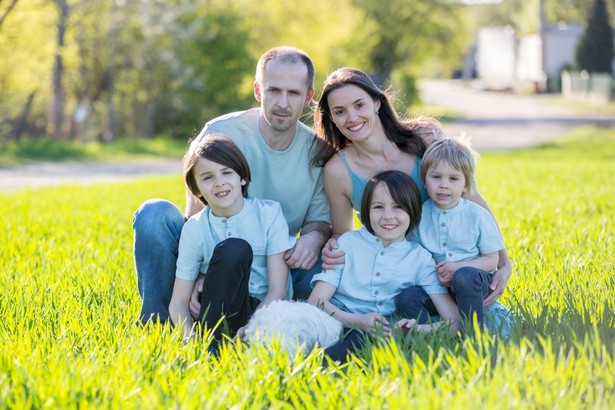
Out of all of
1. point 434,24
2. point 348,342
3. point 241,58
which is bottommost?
point 348,342

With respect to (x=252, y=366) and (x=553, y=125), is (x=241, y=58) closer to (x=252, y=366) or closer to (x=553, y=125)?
(x=553, y=125)

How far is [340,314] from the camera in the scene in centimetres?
405

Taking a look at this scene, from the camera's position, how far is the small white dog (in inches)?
142

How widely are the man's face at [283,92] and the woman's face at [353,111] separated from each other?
19 cm

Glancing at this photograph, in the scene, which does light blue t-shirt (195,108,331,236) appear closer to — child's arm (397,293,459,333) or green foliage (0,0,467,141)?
child's arm (397,293,459,333)

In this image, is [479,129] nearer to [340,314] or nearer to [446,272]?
[446,272]

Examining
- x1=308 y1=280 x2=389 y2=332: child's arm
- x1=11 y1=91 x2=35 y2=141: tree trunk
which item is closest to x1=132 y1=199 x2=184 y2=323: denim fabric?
x1=308 y1=280 x2=389 y2=332: child's arm

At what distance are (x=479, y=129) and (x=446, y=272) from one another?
100 ft

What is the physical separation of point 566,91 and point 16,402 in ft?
159

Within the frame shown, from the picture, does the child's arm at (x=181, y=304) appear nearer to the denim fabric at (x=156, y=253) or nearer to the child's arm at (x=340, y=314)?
the denim fabric at (x=156, y=253)

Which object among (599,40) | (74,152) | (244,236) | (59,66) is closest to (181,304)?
(244,236)

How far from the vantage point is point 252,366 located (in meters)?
3.10

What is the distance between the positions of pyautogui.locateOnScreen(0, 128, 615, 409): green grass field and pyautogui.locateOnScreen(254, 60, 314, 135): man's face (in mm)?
1287

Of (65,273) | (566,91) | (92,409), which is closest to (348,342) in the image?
(92,409)
